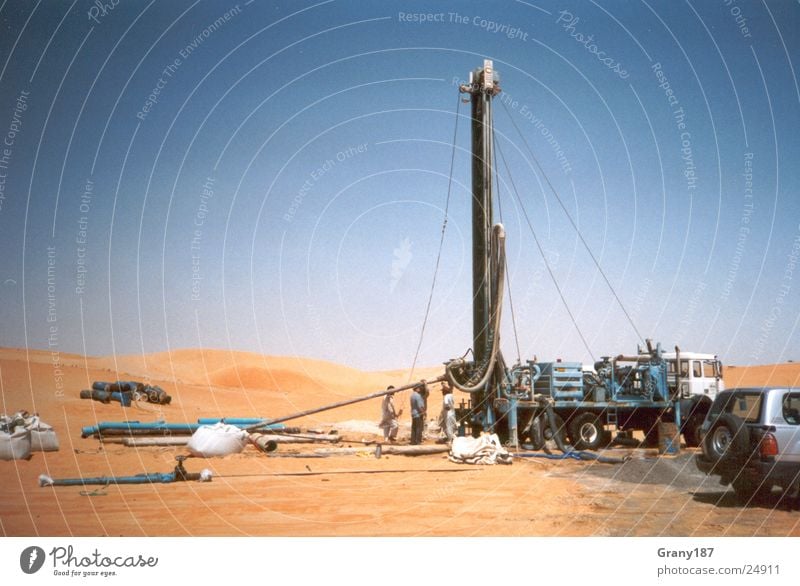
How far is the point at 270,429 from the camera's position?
20.4 metres

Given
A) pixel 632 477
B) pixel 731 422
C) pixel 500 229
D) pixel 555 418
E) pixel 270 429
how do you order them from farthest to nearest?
pixel 270 429
pixel 555 418
pixel 500 229
pixel 632 477
pixel 731 422

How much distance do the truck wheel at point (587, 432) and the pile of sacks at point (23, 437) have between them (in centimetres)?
1227

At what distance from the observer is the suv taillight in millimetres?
9148

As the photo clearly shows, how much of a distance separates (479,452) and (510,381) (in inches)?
110

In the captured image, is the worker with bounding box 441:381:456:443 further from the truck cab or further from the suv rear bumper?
the suv rear bumper

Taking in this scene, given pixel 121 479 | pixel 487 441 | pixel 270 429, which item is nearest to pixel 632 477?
pixel 487 441

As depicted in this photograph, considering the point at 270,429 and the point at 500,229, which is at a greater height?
the point at 500,229

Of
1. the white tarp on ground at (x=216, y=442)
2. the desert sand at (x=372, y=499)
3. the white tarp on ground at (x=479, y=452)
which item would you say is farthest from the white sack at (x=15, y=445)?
the white tarp on ground at (x=479, y=452)

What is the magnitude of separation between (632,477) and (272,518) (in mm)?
7034

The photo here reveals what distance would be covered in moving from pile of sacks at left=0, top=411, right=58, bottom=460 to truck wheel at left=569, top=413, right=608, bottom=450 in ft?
40.3

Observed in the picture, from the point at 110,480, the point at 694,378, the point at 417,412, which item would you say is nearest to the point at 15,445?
the point at 110,480

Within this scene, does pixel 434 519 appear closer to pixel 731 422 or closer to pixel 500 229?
pixel 731 422

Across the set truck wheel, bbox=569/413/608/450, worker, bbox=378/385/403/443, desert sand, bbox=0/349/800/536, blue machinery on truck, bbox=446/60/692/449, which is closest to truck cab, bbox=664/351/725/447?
blue machinery on truck, bbox=446/60/692/449

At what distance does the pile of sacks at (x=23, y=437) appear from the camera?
13.1 metres
